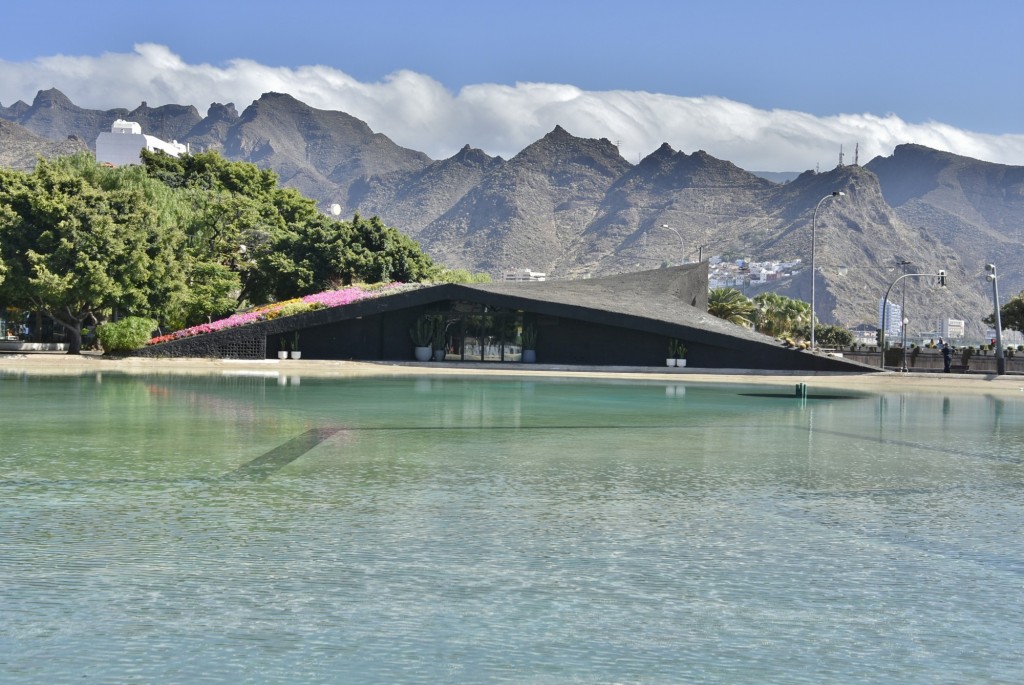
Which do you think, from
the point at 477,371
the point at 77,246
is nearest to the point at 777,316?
the point at 477,371

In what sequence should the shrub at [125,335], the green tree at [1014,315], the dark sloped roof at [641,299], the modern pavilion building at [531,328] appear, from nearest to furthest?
the modern pavilion building at [531,328] → the dark sloped roof at [641,299] → the shrub at [125,335] → the green tree at [1014,315]

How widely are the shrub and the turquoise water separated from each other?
99.9ft

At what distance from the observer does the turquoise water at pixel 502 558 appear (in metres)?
6.89

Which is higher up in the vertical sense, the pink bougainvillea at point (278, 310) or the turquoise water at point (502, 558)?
the pink bougainvillea at point (278, 310)

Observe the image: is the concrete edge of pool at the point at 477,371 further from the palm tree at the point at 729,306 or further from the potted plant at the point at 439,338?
the palm tree at the point at 729,306

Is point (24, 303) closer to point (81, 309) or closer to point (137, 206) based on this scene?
point (81, 309)

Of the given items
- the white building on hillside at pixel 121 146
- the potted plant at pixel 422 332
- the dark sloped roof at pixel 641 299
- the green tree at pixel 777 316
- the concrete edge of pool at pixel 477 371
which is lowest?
the concrete edge of pool at pixel 477 371

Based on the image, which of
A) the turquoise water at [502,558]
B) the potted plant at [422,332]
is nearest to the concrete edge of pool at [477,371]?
the potted plant at [422,332]

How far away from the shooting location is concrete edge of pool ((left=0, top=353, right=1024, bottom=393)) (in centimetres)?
4181

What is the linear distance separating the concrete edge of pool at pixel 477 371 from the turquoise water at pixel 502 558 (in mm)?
22532

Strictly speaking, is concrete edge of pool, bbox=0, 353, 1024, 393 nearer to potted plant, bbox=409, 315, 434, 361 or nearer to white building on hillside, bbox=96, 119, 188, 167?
potted plant, bbox=409, 315, 434, 361

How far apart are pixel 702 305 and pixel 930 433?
38.3m

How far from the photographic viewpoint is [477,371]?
46.3 m

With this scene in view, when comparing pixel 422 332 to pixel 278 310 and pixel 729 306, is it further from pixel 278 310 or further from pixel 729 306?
pixel 729 306
